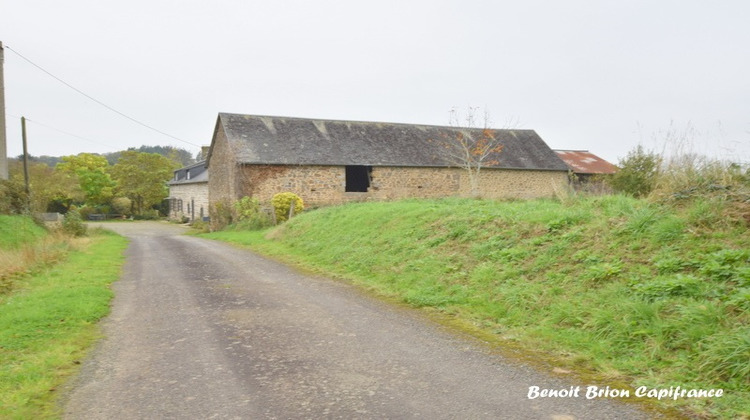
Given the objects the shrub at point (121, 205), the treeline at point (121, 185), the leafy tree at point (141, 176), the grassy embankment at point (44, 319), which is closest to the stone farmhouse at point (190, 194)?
the leafy tree at point (141, 176)

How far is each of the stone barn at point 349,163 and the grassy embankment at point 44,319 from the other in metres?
14.3

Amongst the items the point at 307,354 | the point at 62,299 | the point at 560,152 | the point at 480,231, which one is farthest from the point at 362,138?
the point at 307,354

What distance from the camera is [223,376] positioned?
4555 millimetres

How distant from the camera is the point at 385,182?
29.8 m

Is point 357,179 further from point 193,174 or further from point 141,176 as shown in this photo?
point 141,176

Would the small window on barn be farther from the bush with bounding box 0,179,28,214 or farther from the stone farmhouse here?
the bush with bounding box 0,179,28,214

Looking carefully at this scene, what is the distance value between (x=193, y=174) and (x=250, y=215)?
22248 mm

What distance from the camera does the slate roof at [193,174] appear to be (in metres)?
42.1

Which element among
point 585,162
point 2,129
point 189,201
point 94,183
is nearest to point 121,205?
point 94,183

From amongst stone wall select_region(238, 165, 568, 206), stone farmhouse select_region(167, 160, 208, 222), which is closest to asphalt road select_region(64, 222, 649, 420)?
stone wall select_region(238, 165, 568, 206)

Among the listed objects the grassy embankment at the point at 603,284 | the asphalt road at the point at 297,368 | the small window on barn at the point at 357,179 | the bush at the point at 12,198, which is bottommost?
the asphalt road at the point at 297,368

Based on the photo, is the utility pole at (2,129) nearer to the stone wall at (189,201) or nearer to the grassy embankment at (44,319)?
the grassy embankment at (44,319)

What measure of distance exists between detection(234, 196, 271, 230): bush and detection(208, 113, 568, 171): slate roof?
7.64ft

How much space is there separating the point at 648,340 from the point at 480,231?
4943 millimetres
